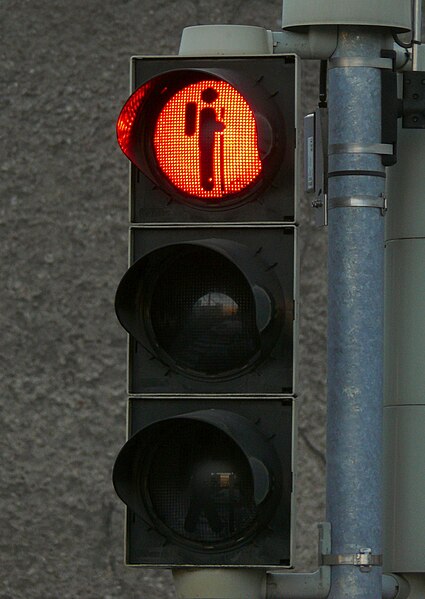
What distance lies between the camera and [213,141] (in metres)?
4.11

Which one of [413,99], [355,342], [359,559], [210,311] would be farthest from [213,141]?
[359,559]

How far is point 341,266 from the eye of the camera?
168 inches

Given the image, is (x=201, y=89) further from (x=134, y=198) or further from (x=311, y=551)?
(x=311, y=551)

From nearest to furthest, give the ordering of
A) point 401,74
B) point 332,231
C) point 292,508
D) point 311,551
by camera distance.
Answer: point 292,508 → point 332,231 → point 401,74 → point 311,551

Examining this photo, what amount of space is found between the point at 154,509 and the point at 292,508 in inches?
12.6

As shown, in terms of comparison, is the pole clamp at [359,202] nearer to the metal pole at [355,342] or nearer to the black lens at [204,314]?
the metal pole at [355,342]

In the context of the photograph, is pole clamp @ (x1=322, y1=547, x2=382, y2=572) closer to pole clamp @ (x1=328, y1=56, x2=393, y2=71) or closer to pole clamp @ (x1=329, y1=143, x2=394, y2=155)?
pole clamp @ (x1=329, y1=143, x2=394, y2=155)

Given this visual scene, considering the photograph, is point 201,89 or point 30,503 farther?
point 30,503

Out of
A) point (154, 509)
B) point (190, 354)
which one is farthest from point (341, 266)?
point (154, 509)

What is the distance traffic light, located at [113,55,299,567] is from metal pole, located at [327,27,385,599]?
0.72 ft

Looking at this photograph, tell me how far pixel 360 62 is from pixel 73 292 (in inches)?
199

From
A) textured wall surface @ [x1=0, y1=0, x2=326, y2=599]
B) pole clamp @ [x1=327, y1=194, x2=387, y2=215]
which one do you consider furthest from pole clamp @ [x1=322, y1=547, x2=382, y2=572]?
textured wall surface @ [x1=0, y1=0, x2=326, y2=599]

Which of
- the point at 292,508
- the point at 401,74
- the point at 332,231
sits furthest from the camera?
the point at 401,74

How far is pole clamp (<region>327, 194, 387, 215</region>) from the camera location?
14.0 feet
